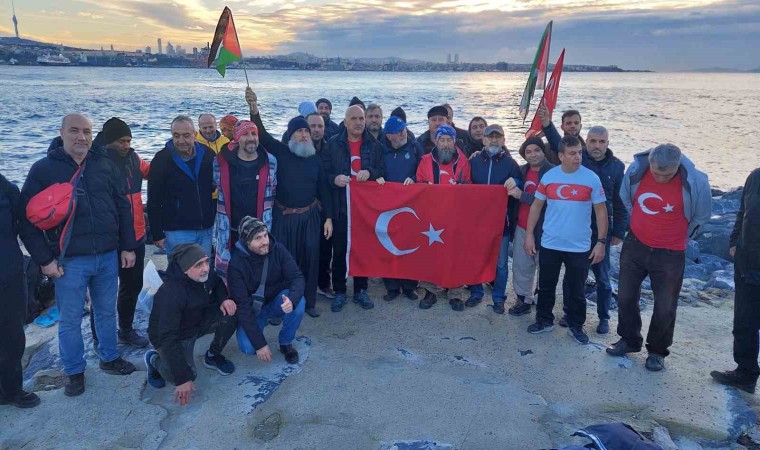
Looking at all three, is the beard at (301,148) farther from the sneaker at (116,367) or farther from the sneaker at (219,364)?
the sneaker at (116,367)

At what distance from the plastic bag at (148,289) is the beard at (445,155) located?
3562 mm

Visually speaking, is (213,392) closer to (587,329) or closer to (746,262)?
(587,329)

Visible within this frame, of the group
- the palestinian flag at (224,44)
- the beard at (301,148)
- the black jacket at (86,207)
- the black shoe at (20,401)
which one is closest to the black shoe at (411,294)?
the beard at (301,148)

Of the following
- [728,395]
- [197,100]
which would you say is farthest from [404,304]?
[197,100]

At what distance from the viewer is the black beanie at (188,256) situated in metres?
4.29

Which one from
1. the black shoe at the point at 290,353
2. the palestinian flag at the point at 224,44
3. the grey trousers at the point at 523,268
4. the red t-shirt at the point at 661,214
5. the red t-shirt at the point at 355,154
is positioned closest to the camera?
the red t-shirt at the point at 661,214

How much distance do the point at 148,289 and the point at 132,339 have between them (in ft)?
1.81

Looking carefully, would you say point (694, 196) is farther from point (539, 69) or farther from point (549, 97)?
point (539, 69)

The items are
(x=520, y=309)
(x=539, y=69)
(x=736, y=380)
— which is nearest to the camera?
(x=736, y=380)

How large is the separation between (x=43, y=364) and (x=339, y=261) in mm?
3368

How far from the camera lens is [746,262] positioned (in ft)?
14.9

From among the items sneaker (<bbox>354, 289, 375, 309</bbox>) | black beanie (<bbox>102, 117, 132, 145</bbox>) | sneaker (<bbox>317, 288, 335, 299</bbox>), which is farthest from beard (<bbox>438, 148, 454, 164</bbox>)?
black beanie (<bbox>102, 117, 132, 145</bbox>)

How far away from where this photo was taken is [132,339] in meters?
5.39

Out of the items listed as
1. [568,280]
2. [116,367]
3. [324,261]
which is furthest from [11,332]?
[568,280]
